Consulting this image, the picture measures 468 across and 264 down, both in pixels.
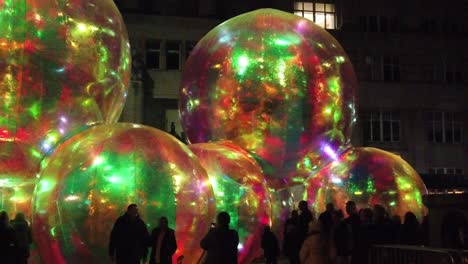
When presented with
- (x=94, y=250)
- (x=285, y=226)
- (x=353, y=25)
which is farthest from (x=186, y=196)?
(x=353, y=25)

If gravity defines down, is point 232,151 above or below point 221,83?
below

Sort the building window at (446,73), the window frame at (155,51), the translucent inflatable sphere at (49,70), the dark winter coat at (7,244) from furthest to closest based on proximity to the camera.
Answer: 1. the building window at (446,73)
2. the window frame at (155,51)
3. the translucent inflatable sphere at (49,70)
4. the dark winter coat at (7,244)

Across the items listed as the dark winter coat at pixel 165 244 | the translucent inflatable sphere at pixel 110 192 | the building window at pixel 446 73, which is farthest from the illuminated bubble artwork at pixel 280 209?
the building window at pixel 446 73

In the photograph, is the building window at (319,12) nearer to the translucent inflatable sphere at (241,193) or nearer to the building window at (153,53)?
the building window at (153,53)

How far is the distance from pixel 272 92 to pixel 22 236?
148 inches

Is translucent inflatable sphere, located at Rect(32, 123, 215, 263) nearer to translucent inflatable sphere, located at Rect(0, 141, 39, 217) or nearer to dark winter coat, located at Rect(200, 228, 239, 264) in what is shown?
dark winter coat, located at Rect(200, 228, 239, 264)

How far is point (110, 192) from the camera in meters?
6.80

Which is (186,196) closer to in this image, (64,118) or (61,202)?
(61,202)

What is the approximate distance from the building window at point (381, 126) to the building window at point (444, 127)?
1744mm

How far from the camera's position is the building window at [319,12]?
35.1m

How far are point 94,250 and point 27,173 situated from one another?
176 centimetres

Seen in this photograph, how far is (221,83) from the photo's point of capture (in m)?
9.34

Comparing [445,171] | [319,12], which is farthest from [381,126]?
[319,12]

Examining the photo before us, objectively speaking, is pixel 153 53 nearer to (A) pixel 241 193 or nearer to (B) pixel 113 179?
(A) pixel 241 193
